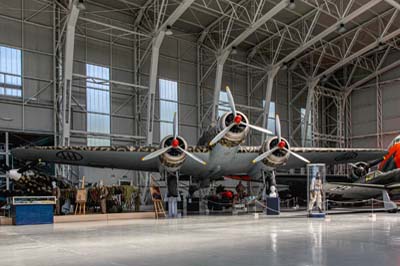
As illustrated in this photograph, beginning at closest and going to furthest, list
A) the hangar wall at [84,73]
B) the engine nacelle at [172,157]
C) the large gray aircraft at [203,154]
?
1. the large gray aircraft at [203,154]
2. the engine nacelle at [172,157]
3. the hangar wall at [84,73]

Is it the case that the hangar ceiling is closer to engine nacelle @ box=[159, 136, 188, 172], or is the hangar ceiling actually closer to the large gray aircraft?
the large gray aircraft

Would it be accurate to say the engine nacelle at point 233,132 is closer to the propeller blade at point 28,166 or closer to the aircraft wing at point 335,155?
the aircraft wing at point 335,155

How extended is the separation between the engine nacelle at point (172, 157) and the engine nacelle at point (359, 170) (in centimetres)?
1319

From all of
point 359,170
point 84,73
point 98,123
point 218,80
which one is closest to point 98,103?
point 98,123

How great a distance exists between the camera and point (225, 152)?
20656mm

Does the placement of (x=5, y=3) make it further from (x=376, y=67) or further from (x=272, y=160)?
(x=376, y=67)

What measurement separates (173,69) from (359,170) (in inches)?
636

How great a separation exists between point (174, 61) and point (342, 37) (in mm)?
15125

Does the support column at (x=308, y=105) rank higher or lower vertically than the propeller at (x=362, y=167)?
higher

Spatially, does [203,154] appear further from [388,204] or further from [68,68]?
[68,68]

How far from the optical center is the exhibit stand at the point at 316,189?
17922 millimetres

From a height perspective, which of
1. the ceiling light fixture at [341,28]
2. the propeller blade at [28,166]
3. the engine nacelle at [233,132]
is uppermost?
the ceiling light fixture at [341,28]

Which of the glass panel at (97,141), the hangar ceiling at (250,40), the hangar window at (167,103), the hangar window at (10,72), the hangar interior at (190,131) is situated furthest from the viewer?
the hangar window at (167,103)

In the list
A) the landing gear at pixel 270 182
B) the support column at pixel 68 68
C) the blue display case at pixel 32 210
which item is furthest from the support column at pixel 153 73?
the blue display case at pixel 32 210
